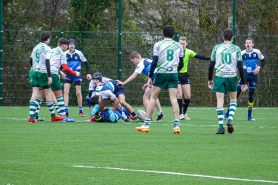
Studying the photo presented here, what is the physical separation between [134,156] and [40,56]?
24.9 ft

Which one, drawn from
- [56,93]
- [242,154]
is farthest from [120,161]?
[56,93]

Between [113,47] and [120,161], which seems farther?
[113,47]

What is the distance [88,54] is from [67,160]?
58.2 feet

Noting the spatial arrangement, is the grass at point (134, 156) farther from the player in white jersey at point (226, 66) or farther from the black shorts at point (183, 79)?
the black shorts at point (183, 79)

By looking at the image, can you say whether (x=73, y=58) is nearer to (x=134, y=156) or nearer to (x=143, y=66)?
(x=143, y=66)

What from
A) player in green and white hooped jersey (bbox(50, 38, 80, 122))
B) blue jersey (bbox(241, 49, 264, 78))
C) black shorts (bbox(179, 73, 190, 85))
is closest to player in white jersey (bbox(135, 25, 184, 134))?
player in green and white hooped jersey (bbox(50, 38, 80, 122))

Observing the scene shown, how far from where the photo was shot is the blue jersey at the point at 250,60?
19.8 meters

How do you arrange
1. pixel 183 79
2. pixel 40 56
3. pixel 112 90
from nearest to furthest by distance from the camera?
pixel 40 56
pixel 112 90
pixel 183 79

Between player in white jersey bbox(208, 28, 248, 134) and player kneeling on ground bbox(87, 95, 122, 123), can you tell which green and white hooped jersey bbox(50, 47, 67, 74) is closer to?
player kneeling on ground bbox(87, 95, 122, 123)

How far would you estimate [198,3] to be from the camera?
30.8 metres

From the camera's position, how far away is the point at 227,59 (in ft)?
46.6

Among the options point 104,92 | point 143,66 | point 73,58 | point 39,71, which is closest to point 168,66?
point 143,66

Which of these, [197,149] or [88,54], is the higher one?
[88,54]

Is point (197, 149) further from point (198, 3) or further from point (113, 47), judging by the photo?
point (198, 3)
